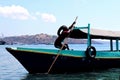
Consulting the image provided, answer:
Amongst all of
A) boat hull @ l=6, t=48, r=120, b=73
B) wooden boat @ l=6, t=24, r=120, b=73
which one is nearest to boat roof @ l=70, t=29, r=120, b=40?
wooden boat @ l=6, t=24, r=120, b=73

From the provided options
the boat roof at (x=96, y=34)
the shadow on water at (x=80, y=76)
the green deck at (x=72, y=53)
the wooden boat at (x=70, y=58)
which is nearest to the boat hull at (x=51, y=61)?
the wooden boat at (x=70, y=58)

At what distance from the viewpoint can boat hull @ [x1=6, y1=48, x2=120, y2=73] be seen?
66.5ft

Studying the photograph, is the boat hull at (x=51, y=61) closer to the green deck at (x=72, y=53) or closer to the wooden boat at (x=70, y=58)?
the wooden boat at (x=70, y=58)

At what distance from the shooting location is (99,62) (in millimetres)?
22984

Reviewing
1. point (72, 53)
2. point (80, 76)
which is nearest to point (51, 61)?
point (72, 53)

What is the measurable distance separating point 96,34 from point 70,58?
3373mm

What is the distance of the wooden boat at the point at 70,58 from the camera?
20266 millimetres

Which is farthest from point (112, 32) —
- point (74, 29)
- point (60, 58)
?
point (60, 58)

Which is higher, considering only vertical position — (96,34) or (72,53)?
(96,34)

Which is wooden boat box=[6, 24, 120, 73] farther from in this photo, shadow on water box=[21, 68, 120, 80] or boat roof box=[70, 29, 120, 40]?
shadow on water box=[21, 68, 120, 80]

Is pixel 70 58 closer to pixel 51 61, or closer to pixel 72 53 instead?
pixel 72 53

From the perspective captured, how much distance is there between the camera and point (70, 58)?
21.1 m

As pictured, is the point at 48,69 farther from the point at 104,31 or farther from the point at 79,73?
the point at 104,31

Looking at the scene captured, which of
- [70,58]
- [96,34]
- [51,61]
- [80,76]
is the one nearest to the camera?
[51,61]
